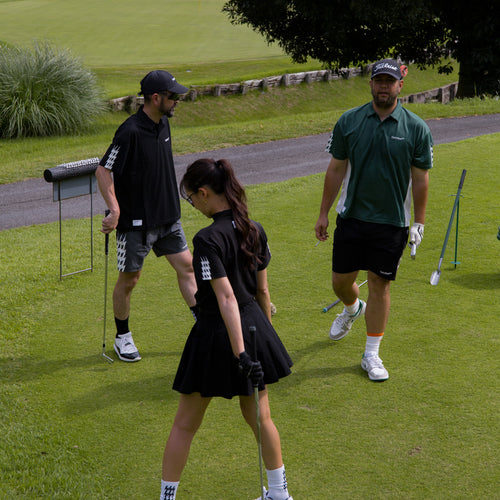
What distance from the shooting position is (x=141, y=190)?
18.4 feet

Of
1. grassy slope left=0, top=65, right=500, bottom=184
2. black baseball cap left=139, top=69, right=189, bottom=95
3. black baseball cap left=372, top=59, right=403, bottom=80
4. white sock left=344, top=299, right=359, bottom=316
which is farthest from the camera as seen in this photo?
grassy slope left=0, top=65, right=500, bottom=184

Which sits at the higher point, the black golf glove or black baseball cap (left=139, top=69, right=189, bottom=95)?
black baseball cap (left=139, top=69, right=189, bottom=95)

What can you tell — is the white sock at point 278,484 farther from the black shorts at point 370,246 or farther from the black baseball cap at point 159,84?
the black baseball cap at point 159,84

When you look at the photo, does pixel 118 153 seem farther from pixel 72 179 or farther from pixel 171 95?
pixel 72 179

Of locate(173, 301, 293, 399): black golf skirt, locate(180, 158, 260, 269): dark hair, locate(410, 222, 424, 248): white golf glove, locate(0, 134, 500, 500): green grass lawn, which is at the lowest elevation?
locate(0, 134, 500, 500): green grass lawn

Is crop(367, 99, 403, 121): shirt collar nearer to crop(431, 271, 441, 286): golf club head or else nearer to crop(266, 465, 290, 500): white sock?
crop(431, 271, 441, 286): golf club head

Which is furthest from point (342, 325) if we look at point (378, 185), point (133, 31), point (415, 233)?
point (133, 31)

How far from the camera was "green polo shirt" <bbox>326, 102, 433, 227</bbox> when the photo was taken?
5133mm

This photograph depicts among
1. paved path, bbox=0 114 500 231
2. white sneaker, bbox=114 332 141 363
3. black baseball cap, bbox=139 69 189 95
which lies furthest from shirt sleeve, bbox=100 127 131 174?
Answer: paved path, bbox=0 114 500 231

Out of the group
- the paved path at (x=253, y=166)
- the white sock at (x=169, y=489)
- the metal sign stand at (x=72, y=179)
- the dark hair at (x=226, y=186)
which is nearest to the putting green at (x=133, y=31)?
the paved path at (x=253, y=166)

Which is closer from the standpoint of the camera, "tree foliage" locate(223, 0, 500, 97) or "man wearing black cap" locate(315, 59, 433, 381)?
"man wearing black cap" locate(315, 59, 433, 381)

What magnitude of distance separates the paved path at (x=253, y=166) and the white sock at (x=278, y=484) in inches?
339

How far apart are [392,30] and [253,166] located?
11276 millimetres

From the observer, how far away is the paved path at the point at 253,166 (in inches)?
480
